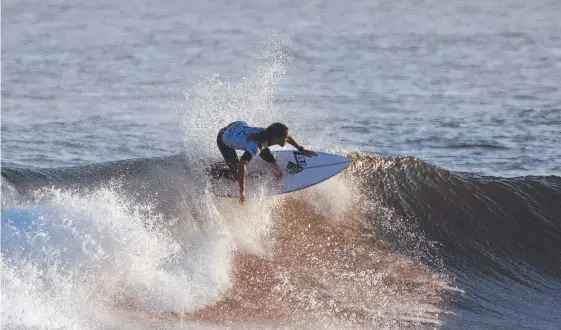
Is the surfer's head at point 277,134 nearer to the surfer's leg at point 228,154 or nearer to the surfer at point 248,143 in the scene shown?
the surfer at point 248,143

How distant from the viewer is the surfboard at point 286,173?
1231 cm

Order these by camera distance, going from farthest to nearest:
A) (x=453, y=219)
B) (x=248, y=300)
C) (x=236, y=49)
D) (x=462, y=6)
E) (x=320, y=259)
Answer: (x=462, y=6) → (x=236, y=49) → (x=453, y=219) → (x=320, y=259) → (x=248, y=300)

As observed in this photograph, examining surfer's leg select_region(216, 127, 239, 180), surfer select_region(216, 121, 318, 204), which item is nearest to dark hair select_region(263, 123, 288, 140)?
surfer select_region(216, 121, 318, 204)

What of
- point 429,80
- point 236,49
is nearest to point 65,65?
point 236,49

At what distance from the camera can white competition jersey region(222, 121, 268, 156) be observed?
11.4 metres

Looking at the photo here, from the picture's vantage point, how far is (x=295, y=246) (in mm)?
12570

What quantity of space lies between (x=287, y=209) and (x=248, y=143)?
2015 mm

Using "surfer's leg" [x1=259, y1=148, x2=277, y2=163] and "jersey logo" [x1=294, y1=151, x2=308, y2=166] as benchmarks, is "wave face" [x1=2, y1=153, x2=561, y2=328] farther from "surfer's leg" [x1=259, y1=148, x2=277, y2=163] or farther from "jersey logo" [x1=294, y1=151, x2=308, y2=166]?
"jersey logo" [x1=294, y1=151, x2=308, y2=166]

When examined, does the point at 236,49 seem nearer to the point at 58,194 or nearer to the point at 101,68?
the point at 101,68

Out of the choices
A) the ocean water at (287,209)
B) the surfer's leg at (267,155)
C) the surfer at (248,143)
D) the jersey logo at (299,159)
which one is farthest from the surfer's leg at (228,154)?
the jersey logo at (299,159)

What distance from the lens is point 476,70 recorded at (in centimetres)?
3106

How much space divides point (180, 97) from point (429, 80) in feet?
28.7

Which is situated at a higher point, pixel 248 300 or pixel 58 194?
pixel 58 194

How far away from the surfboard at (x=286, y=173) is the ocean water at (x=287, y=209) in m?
0.25
